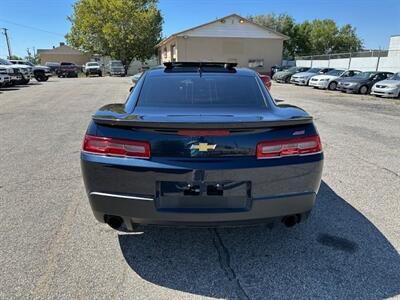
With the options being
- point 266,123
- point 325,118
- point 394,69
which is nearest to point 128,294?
point 266,123

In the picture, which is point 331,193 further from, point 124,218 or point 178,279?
point 124,218

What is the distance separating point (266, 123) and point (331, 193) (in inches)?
90.7

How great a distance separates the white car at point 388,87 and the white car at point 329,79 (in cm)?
395

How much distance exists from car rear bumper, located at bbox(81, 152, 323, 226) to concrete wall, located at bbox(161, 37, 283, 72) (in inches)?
1477

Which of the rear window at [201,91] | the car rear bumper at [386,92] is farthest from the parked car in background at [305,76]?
the rear window at [201,91]

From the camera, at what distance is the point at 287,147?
8.46 ft

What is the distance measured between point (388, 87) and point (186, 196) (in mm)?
18883

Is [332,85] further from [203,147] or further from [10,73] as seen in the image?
[203,147]

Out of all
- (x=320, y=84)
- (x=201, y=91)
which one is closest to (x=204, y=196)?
(x=201, y=91)

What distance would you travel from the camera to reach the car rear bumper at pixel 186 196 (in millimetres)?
2471

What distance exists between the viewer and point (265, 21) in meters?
70.0

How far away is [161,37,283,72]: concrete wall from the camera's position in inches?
1511

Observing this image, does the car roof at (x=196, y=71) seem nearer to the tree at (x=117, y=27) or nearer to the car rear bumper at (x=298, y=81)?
the car rear bumper at (x=298, y=81)

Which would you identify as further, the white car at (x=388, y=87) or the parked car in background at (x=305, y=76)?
the parked car in background at (x=305, y=76)
